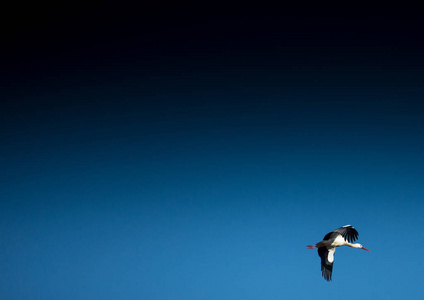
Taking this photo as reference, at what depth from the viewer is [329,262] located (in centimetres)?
1224

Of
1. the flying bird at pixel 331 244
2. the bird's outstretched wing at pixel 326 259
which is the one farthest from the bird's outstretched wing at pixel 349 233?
the bird's outstretched wing at pixel 326 259

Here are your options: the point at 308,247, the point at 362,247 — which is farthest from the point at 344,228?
the point at 362,247

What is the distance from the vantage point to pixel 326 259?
12.2 meters

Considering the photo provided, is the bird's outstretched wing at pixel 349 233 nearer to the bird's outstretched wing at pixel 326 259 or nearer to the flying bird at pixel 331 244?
the flying bird at pixel 331 244

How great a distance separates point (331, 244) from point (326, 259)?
2.83ft

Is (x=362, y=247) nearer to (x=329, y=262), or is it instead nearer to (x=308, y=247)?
(x=329, y=262)

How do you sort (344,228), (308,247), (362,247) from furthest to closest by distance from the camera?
1. (362,247)
2. (308,247)
3. (344,228)

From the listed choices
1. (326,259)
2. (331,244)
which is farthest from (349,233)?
(326,259)

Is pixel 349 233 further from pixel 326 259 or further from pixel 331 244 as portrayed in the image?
pixel 326 259

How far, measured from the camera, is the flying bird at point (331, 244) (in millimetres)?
10803

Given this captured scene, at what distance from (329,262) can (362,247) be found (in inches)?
63.1

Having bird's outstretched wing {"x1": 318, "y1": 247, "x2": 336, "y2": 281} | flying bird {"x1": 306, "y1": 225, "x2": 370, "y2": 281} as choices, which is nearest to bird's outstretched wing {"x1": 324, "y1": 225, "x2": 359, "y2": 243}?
flying bird {"x1": 306, "y1": 225, "x2": 370, "y2": 281}

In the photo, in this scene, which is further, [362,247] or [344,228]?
[362,247]

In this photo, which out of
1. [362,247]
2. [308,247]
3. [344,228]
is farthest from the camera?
[362,247]
